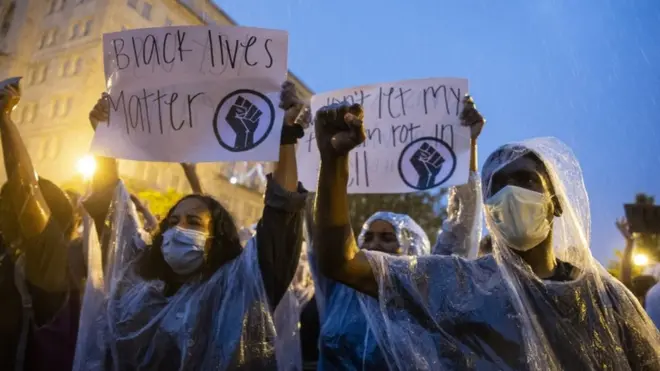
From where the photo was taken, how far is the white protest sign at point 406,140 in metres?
3.12

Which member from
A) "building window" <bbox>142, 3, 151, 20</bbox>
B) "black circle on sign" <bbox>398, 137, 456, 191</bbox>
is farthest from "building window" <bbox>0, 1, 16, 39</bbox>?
"black circle on sign" <bbox>398, 137, 456, 191</bbox>

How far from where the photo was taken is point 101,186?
8.89 ft

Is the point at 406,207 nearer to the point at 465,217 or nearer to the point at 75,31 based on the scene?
the point at 465,217

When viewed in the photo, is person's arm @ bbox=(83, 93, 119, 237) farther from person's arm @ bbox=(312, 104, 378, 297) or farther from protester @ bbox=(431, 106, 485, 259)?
protester @ bbox=(431, 106, 485, 259)

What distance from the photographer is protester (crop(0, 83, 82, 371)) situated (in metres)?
2.66

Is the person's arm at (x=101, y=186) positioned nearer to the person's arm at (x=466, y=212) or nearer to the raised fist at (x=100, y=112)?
the raised fist at (x=100, y=112)

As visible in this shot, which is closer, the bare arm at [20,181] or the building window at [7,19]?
the bare arm at [20,181]

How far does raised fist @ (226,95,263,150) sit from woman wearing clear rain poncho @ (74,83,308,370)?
0.19 metres

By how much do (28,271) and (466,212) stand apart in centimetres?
221

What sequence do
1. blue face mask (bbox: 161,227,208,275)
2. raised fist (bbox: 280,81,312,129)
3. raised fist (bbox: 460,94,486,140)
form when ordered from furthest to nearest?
raised fist (bbox: 460,94,486,140)
raised fist (bbox: 280,81,312,129)
blue face mask (bbox: 161,227,208,275)

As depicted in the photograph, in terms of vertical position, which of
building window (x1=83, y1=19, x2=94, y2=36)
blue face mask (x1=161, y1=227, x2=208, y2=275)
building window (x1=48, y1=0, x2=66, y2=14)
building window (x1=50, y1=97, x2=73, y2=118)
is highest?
building window (x1=48, y1=0, x2=66, y2=14)

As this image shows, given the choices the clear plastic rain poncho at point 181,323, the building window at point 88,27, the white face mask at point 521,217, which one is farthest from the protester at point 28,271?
the building window at point 88,27

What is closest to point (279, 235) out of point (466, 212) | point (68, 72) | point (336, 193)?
point (336, 193)

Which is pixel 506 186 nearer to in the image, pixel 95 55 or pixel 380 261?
pixel 380 261
